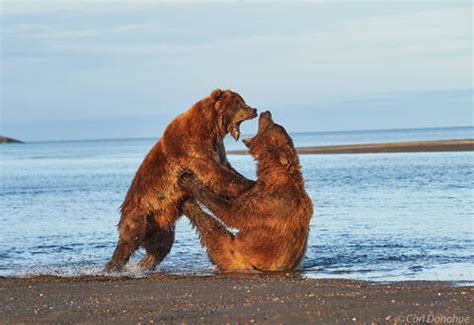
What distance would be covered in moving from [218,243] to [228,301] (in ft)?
9.32

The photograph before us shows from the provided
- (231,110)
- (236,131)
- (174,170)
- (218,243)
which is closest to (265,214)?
(218,243)

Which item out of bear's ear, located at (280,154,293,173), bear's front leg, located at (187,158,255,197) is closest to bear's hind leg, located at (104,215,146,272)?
bear's front leg, located at (187,158,255,197)

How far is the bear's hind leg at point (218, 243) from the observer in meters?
9.84

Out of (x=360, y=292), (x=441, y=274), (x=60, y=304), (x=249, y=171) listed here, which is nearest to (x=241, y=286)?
(x=360, y=292)

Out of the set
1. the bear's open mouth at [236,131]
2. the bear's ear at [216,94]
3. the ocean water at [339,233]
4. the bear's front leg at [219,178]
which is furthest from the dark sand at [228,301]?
the bear's ear at [216,94]

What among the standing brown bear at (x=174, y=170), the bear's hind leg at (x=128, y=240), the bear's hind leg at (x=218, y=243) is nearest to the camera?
the bear's hind leg at (x=218, y=243)

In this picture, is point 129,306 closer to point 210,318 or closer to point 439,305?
point 210,318

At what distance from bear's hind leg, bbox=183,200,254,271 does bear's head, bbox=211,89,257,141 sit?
108 cm

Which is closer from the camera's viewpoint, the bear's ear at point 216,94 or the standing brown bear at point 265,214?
the standing brown bear at point 265,214

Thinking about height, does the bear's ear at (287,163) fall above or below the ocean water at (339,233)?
above

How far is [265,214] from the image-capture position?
31.2 ft

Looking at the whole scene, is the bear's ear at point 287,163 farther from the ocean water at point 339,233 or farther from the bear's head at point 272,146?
the ocean water at point 339,233

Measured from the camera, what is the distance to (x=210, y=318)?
6.29 m

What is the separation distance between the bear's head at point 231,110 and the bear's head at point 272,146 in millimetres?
479
